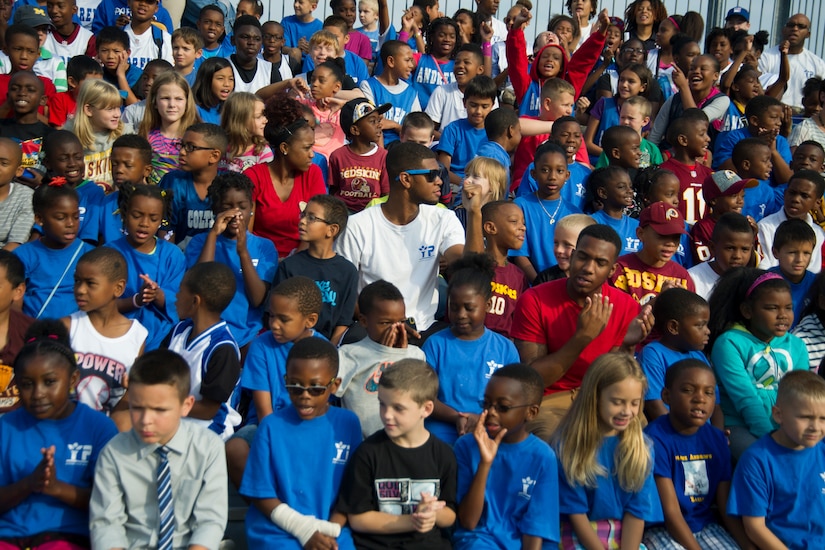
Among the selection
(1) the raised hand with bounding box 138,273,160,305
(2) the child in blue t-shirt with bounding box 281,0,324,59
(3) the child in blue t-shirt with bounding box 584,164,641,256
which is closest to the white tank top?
(1) the raised hand with bounding box 138,273,160,305

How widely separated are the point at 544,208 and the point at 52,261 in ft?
11.2

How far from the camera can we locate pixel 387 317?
5195 millimetres

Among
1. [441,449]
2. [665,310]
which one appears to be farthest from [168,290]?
[665,310]

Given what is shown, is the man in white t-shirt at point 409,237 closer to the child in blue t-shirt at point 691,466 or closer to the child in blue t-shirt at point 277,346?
the child in blue t-shirt at point 277,346

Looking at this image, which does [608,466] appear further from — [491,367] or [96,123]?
[96,123]

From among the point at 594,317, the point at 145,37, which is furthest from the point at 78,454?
the point at 145,37

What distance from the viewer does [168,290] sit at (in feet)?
19.8

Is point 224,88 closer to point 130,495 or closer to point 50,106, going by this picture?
point 50,106

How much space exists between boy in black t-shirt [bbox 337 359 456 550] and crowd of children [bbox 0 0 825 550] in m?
0.01

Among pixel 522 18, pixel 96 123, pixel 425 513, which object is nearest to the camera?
pixel 425 513

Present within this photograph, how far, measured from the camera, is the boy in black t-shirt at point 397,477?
445cm

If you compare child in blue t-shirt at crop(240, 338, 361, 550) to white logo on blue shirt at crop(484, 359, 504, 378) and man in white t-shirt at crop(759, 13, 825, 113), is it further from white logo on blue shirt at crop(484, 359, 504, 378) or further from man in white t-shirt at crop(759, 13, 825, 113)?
man in white t-shirt at crop(759, 13, 825, 113)

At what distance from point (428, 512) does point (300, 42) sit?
26.1 ft

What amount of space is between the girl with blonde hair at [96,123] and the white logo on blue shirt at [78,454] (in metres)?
3.31
